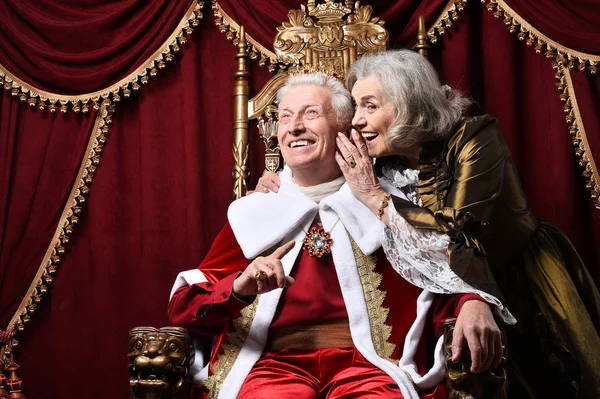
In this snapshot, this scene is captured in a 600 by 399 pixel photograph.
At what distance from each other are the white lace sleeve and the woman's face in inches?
12.3

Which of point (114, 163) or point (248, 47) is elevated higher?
point (248, 47)

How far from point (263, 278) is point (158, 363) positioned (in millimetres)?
366

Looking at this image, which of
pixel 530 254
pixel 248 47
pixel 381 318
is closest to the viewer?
pixel 381 318

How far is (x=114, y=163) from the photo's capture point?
3570 millimetres

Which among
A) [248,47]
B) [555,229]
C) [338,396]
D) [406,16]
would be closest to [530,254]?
[555,229]

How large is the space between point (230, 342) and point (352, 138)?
29.4 inches

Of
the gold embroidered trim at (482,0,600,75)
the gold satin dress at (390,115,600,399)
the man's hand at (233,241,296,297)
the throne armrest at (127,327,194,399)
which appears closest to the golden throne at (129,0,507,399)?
the gold embroidered trim at (482,0,600,75)

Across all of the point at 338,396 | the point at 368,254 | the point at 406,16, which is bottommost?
the point at 338,396

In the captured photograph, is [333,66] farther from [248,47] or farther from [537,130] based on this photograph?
[537,130]

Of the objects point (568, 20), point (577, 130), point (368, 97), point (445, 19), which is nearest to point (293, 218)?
point (368, 97)

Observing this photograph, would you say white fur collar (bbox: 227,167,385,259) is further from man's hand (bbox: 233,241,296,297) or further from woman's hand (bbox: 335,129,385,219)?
man's hand (bbox: 233,241,296,297)

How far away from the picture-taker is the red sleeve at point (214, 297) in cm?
258

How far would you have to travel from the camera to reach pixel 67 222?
11.5 ft

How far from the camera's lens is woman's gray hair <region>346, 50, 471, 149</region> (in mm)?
2850
